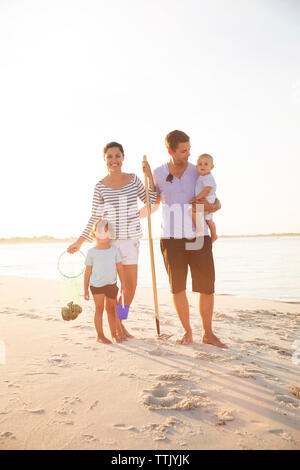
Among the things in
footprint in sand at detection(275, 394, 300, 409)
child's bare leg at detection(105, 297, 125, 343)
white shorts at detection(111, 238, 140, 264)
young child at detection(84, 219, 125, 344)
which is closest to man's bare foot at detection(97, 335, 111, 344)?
young child at detection(84, 219, 125, 344)

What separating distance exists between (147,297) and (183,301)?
3.59 meters

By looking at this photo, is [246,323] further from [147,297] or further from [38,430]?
[38,430]

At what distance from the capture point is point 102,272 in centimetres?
381

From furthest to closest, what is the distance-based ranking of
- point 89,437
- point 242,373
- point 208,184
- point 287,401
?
point 208,184 < point 242,373 < point 287,401 < point 89,437

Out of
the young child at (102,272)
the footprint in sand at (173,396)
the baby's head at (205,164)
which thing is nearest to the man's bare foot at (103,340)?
the young child at (102,272)

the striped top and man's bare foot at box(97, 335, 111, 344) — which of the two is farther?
the striped top

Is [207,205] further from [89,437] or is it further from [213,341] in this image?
[89,437]

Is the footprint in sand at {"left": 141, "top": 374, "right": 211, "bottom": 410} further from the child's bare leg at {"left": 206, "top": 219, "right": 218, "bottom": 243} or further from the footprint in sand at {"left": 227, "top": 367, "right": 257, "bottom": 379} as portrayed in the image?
the child's bare leg at {"left": 206, "top": 219, "right": 218, "bottom": 243}

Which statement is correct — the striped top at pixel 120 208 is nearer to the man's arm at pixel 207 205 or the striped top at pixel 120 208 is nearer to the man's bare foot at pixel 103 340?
the man's arm at pixel 207 205

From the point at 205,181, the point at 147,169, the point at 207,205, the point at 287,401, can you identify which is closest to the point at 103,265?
the point at 147,169

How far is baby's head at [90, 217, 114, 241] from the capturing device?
3.81 m

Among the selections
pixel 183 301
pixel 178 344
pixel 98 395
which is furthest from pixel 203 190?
pixel 98 395

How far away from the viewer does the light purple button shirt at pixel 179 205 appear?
12.3 ft

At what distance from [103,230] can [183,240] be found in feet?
3.01
